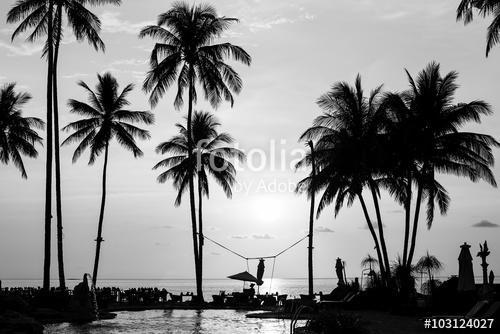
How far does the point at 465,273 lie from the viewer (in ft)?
78.0

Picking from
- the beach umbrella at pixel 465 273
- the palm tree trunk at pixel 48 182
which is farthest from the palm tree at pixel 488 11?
the palm tree trunk at pixel 48 182

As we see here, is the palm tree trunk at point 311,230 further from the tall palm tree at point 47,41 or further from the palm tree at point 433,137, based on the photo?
the tall palm tree at point 47,41

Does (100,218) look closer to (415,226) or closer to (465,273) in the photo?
(415,226)

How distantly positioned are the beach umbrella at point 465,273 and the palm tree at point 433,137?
10.2 meters

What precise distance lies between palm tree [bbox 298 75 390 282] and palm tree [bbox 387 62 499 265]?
1576 mm

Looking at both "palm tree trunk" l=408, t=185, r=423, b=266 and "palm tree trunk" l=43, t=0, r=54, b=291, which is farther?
"palm tree trunk" l=408, t=185, r=423, b=266

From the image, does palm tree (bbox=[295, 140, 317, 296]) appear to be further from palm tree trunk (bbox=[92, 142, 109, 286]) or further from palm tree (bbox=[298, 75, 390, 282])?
palm tree trunk (bbox=[92, 142, 109, 286])

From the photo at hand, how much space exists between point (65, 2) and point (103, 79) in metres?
13.0

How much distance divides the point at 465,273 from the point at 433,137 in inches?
464

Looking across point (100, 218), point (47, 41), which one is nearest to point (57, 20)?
point (47, 41)

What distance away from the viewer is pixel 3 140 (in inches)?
1730

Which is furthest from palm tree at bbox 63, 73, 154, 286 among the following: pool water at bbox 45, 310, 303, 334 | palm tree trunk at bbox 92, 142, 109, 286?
pool water at bbox 45, 310, 303, 334

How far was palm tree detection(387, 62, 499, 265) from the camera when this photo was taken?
3353 cm

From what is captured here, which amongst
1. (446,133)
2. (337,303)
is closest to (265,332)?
(337,303)
